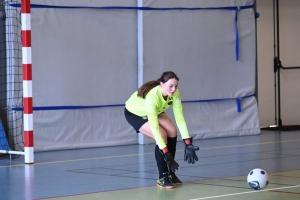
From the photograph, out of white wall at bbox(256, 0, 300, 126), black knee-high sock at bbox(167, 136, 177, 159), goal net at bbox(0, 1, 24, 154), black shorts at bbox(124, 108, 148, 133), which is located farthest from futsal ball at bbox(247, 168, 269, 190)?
white wall at bbox(256, 0, 300, 126)

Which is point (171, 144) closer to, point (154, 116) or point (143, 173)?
point (154, 116)

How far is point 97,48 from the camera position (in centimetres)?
1147

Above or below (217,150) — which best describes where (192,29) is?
above

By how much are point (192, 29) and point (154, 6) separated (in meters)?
1.05

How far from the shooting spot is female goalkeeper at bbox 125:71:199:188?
258 inches

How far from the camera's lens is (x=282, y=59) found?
15430mm

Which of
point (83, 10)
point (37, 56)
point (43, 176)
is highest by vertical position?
point (83, 10)

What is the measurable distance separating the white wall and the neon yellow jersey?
838 cm

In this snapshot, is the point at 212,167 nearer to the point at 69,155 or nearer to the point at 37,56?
the point at 69,155

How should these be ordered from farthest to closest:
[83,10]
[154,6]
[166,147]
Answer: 1. [154,6]
2. [83,10]
3. [166,147]

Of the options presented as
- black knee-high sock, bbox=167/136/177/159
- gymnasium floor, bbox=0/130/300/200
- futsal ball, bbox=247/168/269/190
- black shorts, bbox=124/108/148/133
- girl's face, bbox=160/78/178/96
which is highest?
girl's face, bbox=160/78/178/96

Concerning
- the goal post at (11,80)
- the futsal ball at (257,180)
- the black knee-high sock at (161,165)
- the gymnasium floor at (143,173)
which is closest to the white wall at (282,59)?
the gymnasium floor at (143,173)

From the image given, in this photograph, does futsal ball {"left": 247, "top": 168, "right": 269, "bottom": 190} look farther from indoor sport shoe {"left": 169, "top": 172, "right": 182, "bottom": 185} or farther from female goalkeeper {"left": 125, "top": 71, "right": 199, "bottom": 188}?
indoor sport shoe {"left": 169, "top": 172, "right": 182, "bottom": 185}

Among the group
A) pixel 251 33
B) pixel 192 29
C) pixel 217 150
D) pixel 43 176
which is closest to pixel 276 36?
pixel 251 33
